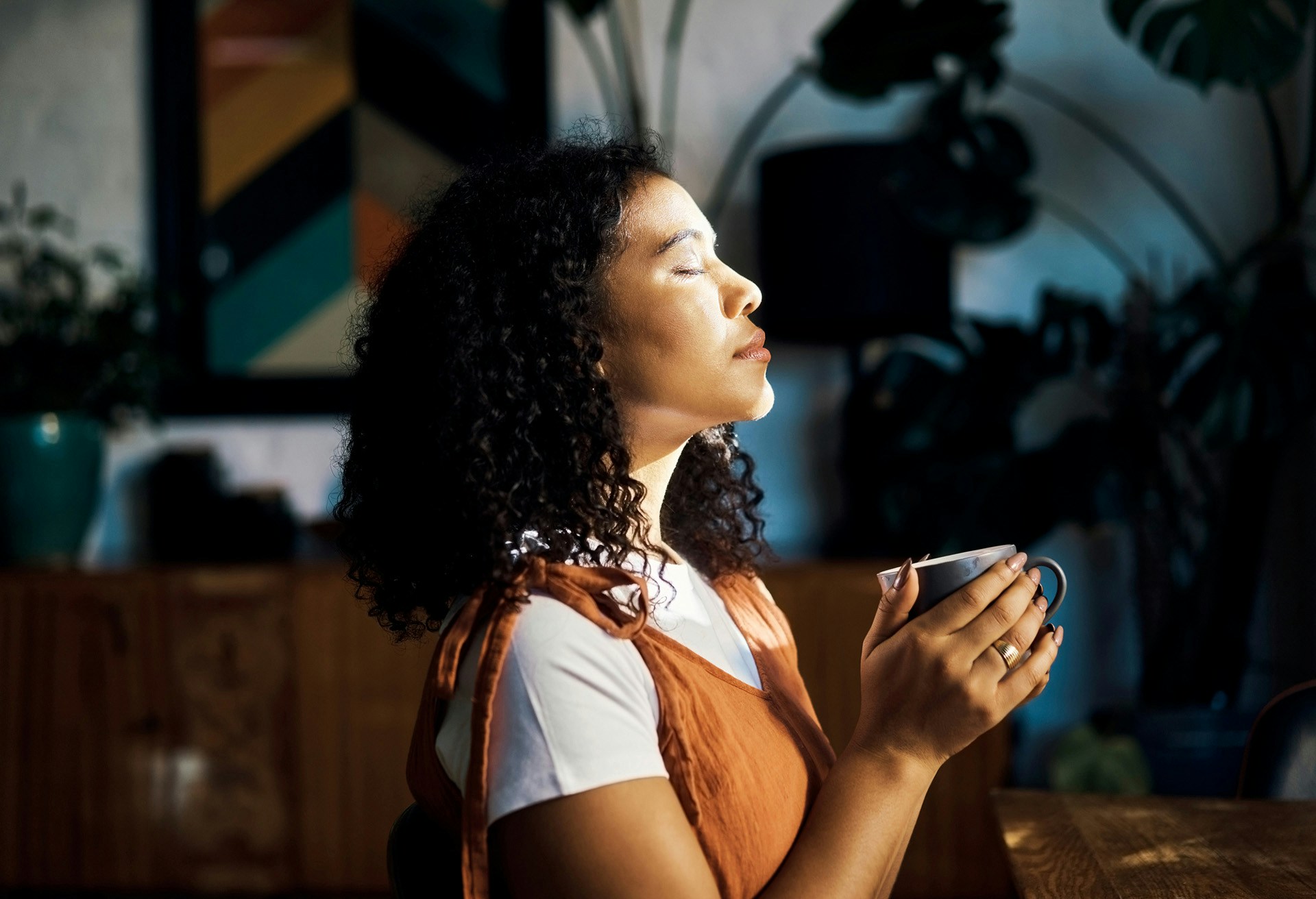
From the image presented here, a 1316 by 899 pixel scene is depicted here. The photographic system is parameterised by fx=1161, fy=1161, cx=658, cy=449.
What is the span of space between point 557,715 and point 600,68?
8.13 feet

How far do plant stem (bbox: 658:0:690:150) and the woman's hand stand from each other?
2.18 meters

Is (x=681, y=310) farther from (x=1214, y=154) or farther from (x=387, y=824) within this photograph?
(x=1214, y=154)

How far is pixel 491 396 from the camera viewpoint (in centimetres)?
95

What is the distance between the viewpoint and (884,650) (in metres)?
0.97

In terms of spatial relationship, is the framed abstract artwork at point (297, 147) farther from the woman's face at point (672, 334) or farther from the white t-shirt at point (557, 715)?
the white t-shirt at point (557, 715)

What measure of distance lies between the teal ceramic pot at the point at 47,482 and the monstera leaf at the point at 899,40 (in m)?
1.90

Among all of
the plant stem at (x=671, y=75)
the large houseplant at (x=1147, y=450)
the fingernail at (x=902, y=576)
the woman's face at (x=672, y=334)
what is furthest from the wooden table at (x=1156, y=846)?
the plant stem at (x=671, y=75)

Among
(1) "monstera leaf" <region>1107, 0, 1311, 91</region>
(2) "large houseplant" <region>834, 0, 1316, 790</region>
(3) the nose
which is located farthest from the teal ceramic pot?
(1) "monstera leaf" <region>1107, 0, 1311, 91</region>

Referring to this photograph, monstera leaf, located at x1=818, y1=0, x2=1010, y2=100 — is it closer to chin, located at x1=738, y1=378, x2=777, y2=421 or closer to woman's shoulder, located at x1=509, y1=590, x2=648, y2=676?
chin, located at x1=738, y1=378, x2=777, y2=421

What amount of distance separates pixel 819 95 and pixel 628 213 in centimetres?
213

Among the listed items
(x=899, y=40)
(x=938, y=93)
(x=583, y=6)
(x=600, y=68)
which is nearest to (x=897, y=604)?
(x=899, y=40)

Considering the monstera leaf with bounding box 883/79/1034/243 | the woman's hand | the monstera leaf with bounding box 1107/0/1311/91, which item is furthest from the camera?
the monstera leaf with bounding box 883/79/1034/243

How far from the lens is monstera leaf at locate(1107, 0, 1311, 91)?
88.7 inches

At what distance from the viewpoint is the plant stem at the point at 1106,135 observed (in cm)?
285
